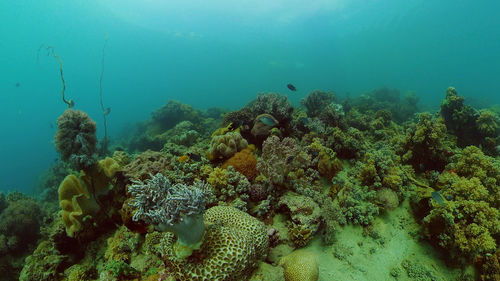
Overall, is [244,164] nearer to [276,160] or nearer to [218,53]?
[276,160]

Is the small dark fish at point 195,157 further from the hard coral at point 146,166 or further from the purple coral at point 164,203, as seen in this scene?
the purple coral at point 164,203

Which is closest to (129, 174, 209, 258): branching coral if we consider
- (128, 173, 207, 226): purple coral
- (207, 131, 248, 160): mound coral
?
(128, 173, 207, 226): purple coral

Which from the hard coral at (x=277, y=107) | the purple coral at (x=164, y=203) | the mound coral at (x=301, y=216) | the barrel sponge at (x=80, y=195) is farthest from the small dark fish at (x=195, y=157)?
the hard coral at (x=277, y=107)

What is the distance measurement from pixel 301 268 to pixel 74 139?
17.4 feet

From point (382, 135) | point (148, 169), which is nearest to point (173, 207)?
point (148, 169)

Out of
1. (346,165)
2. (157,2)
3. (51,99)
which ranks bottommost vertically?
(346,165)

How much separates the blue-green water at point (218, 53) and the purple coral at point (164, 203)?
64.2 m

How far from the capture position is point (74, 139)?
176 inches

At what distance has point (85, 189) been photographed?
15.8 ft

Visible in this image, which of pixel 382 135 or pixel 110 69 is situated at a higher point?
pixel 110 69

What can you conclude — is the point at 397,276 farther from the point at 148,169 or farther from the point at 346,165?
the point at 148,169

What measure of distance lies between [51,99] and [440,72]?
23341cm

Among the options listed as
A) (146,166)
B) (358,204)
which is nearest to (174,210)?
(146,166)

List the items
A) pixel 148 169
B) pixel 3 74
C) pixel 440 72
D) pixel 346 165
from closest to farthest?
pixel 148 169, pixel 346 165, pixel 440 72, pixel 3 74
